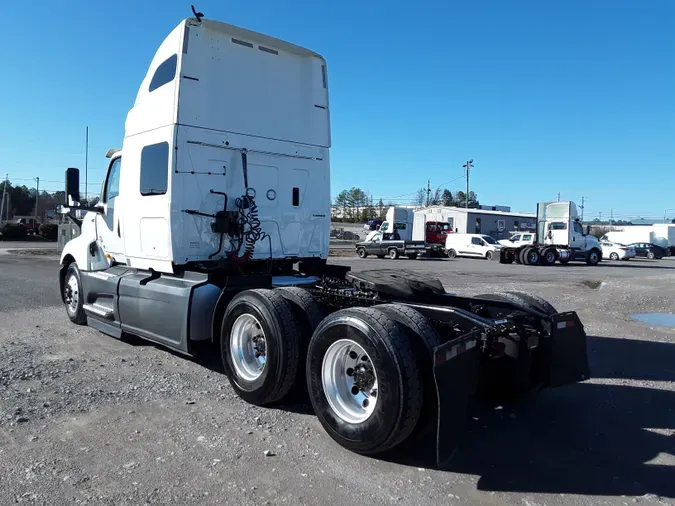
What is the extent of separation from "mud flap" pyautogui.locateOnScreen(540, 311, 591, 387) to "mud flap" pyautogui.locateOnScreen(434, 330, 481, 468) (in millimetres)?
1148

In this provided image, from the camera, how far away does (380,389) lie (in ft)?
A: 12.4

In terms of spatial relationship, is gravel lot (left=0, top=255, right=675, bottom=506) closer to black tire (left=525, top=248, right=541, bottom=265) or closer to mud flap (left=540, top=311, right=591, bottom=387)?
mud flap (left=540, top=311, right=591, bottom=387)

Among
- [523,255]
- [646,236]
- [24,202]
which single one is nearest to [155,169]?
[523,255]

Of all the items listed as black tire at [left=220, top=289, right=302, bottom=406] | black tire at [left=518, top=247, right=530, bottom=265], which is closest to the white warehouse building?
black tire at [left=518, top=247, right=530, bottom=265]

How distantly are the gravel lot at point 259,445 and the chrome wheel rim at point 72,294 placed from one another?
6.36ft

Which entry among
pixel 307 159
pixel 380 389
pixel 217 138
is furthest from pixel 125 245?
pixel 380 389

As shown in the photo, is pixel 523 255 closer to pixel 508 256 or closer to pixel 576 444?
pixel 508 256

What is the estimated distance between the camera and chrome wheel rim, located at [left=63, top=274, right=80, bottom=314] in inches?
338

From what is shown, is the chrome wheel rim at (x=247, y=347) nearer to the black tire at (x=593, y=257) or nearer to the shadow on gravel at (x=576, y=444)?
the shadow on gravel at (x=576, y=444)

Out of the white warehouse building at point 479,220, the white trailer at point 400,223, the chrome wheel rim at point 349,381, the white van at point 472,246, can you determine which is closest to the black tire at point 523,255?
the white van at point 472,246

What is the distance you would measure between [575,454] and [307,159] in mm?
4775

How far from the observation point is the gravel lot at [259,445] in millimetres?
3416

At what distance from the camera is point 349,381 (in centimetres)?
430

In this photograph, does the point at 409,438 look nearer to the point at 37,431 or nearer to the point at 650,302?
the point at 37,431
